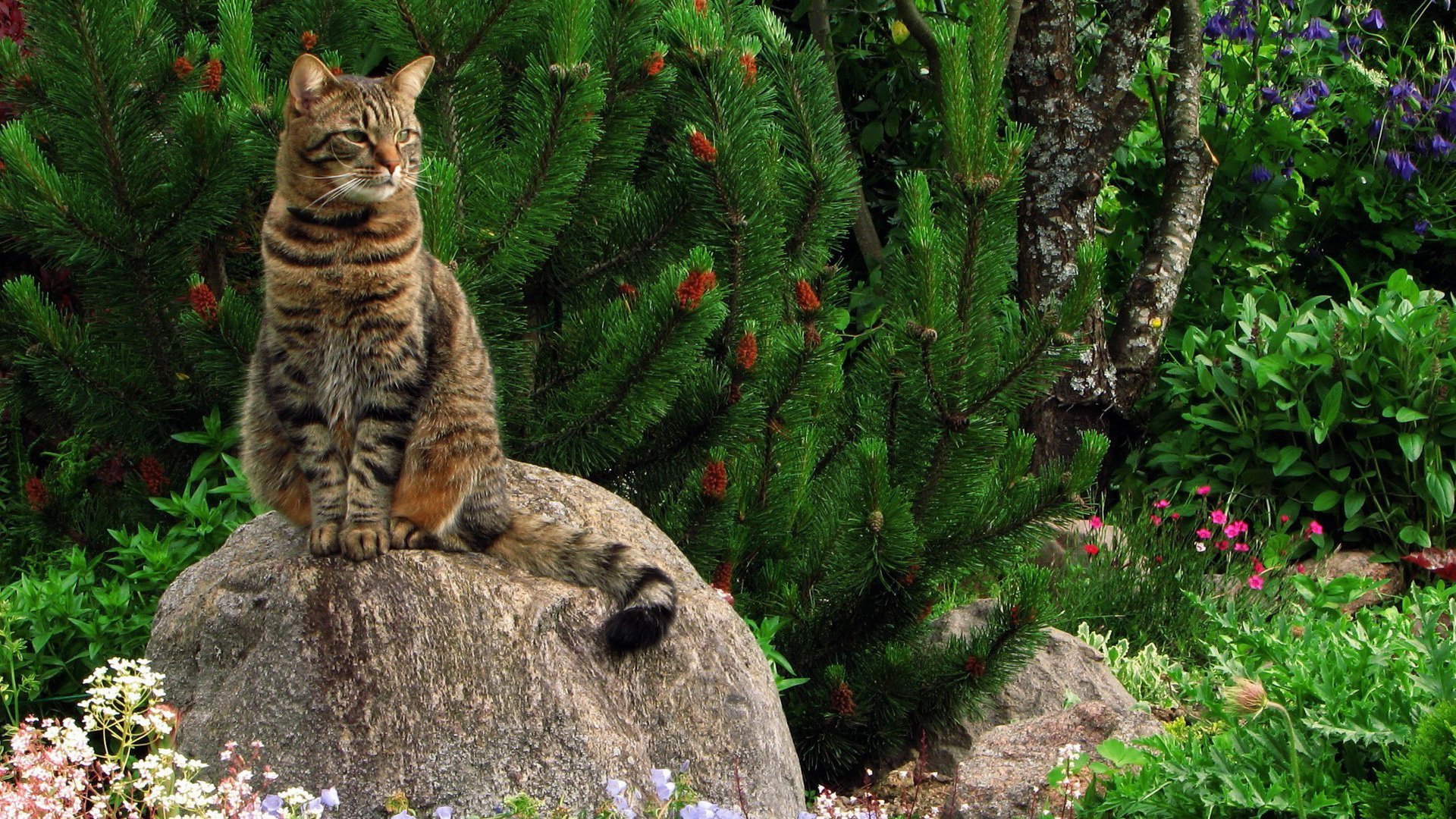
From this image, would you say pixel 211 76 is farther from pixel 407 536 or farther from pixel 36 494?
pixel 407 536

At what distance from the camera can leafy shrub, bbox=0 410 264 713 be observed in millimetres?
4438

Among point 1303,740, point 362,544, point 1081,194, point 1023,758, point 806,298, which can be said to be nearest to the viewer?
point 1303,740

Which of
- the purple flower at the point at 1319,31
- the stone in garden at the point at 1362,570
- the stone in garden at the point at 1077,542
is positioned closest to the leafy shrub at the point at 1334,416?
the stone in garden at the point at 1362,570

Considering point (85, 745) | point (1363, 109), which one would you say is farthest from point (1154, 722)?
point (1363, 109)

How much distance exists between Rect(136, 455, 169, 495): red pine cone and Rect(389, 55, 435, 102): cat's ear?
1.85m

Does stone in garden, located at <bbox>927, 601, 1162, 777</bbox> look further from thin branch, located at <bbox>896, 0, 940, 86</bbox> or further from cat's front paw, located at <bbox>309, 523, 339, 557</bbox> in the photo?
thin branch, located at <bbox>896, 0, 940, 86</bbox>

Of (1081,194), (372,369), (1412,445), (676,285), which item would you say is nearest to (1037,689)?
(676,285)

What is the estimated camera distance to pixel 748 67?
15.4 ft

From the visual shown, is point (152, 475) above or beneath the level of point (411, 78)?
beneath

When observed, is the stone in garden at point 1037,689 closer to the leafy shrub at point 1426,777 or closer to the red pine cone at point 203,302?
the leafy shrub at point 1426,777

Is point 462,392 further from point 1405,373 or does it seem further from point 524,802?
point 1405,373

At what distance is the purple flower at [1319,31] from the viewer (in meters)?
7.98

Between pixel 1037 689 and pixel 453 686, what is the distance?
2.62 meters

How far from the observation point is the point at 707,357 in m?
4.89
